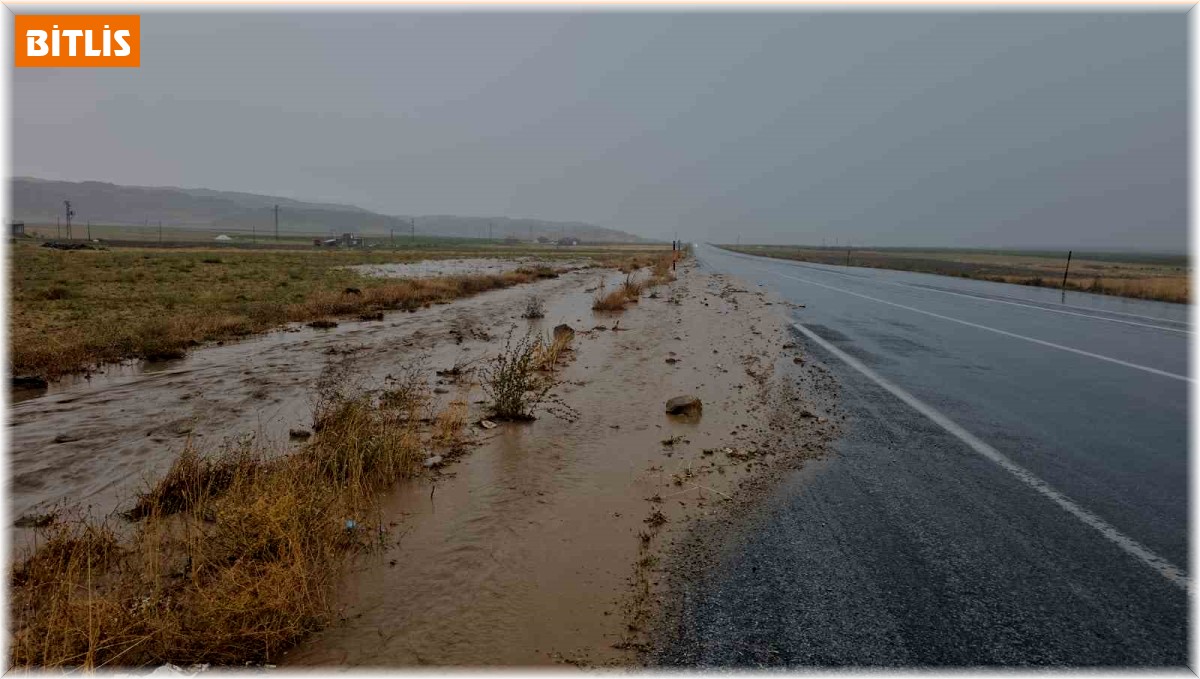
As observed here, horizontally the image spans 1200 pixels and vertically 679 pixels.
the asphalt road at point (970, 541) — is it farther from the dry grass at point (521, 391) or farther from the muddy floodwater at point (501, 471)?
the dry grass at point (521, 391)

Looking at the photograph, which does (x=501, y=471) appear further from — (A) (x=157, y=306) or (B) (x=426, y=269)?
(B) (x=426, y=269)

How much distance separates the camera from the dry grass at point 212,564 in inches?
110

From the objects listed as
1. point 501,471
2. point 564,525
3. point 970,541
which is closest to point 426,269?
point 501,471

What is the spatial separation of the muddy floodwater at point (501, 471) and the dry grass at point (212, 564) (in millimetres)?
214

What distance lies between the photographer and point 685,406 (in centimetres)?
720

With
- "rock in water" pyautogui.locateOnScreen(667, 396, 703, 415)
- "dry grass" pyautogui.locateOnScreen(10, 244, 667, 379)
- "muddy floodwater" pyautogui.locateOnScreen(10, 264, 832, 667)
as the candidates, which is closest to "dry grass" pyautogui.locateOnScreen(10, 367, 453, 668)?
"muddy floodwater" pyautogui.locateOnScreen(10, 264, 832, 667)

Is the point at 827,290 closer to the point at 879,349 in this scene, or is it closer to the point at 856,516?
the point at 879,349

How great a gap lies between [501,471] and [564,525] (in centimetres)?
126

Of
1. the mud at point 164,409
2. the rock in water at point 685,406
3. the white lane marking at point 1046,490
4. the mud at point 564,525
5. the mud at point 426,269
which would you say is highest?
the mud at point 426,269

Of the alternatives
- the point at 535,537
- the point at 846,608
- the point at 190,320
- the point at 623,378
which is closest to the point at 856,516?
the point at 846,608

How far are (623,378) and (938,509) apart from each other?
217 inches

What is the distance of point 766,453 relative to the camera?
18.8ft

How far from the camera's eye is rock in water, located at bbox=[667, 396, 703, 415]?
7188 millimetres

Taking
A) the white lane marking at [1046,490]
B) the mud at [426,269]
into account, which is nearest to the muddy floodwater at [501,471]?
the white lane marking at [1046,490]
